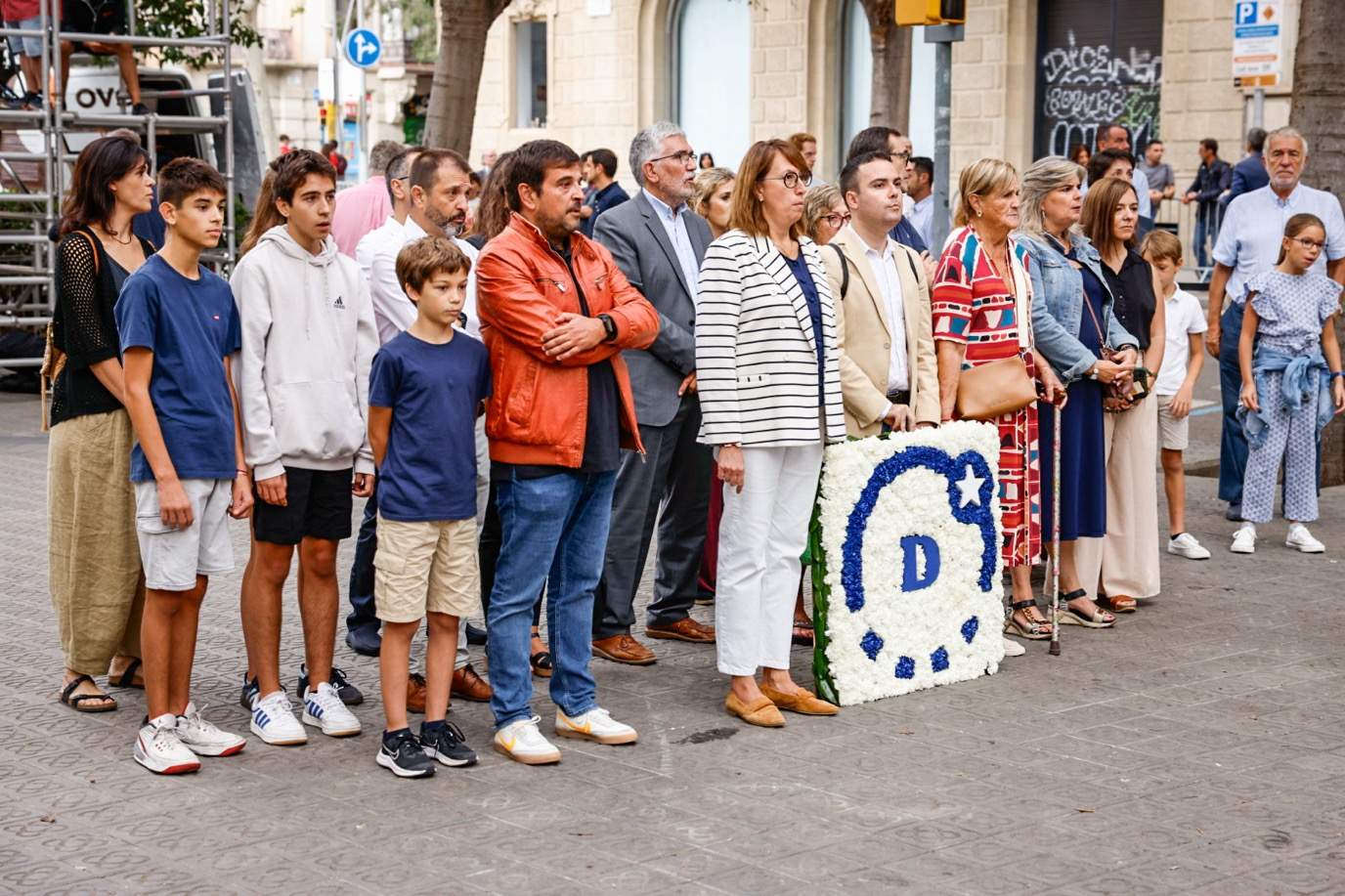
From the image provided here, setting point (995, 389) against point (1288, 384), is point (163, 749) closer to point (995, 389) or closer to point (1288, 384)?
point (995, 389)

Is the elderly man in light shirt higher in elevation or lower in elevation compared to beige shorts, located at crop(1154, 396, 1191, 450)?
higher

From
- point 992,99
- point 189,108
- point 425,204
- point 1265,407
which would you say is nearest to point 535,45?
point 992,99

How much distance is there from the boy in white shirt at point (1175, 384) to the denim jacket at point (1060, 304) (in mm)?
1568

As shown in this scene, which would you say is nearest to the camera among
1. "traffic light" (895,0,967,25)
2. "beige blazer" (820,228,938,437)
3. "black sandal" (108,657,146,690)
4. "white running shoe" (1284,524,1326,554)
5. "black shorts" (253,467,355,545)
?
"black shorts" (253,467,355,545)

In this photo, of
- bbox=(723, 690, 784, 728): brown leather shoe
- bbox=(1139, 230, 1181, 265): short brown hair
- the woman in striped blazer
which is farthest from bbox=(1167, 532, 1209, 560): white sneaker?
bbox=(723, 690, 784, 728): brown leather shoe

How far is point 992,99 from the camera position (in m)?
27.7

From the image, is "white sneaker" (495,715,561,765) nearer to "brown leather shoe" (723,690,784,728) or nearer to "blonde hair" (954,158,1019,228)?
"brown leather shoe" (723,690,784,728)

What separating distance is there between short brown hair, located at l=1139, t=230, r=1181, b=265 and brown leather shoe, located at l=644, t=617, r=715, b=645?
3445mm

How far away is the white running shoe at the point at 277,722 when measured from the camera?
608 centimetres

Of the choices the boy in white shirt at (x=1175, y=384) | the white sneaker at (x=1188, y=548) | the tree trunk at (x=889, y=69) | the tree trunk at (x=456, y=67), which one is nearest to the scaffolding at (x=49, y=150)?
the tree trunk at (x=456, y=67)

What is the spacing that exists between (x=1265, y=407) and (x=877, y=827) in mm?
5409

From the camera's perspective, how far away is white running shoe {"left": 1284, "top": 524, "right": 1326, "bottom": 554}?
31.6 feet

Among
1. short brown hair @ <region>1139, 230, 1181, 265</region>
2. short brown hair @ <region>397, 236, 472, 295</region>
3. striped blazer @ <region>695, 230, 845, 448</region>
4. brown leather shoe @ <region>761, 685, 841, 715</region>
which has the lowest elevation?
brown leather shoe @ <region>761, 685, 841, 715</region>

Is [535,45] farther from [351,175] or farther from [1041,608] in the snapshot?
[1041,608]
